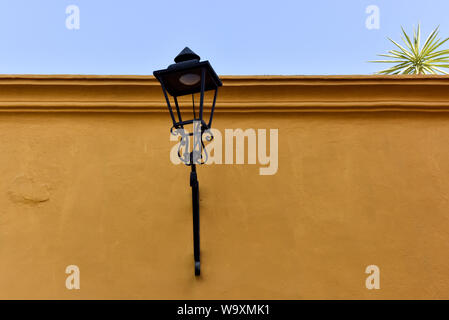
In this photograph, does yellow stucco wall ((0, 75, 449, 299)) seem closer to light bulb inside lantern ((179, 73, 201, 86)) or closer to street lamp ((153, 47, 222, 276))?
street lamp ((153, 47, 222, 276))

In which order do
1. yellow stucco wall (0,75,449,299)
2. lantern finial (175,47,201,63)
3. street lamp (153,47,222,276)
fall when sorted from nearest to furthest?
street lamp (153,47,222,276) → lantern finial (175,47,201,63) → yellow stucco wall (0,75,449,299)

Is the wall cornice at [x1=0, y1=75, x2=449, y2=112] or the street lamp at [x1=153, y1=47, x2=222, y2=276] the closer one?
the street lamp at [x1=153, y1=47, x2=222, y2=276]

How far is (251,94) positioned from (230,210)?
3.44ft

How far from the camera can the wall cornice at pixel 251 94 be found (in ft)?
12.0

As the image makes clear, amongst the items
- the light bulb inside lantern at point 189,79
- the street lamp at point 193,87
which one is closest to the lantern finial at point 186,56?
the street lamp at point 193,87

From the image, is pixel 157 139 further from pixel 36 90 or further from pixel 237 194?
pixel 36 90

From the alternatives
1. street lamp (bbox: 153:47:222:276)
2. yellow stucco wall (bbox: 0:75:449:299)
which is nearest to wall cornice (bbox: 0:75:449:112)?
yellow stucco wall (bbox: 0:75:449:299)

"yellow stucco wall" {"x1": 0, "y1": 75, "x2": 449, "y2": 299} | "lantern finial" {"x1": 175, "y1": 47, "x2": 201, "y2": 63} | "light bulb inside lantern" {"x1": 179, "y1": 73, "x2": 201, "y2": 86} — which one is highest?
"lantern finial" {"x1": 175, "y1": 47, "x2": 201, "y2": 63}

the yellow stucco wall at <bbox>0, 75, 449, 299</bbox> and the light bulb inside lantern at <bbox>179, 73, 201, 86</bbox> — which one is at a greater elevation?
the light bulb inside lantern at <bbox>179, 73, 201, 86</bbox>

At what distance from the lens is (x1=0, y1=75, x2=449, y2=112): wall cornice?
3.65 m

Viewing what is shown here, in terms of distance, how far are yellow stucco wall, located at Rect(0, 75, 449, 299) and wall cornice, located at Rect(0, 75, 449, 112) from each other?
0.25ft

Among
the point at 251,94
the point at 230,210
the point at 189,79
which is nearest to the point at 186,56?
the point at 189,79
